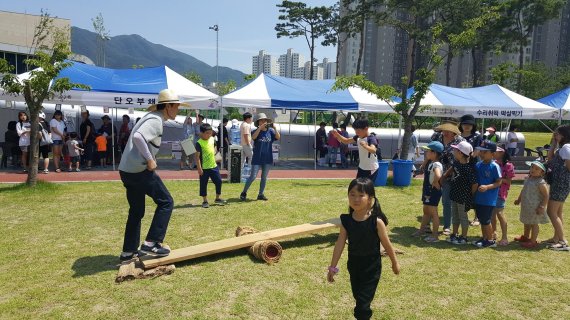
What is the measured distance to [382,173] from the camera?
37.8ft

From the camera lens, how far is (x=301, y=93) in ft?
48.7

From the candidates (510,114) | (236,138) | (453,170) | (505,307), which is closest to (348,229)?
(505,307)

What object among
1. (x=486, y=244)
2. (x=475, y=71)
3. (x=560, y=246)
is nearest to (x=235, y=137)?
(x=486, y=244)

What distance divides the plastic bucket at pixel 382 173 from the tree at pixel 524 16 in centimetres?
3367

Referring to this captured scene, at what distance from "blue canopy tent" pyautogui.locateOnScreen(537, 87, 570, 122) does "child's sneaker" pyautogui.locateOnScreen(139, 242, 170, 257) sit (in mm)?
15131

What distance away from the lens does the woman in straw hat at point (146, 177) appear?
484 cm

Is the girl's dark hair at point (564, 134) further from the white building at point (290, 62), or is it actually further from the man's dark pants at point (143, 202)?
the white building at point (290, 62)

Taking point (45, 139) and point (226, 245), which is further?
point (45, 139)

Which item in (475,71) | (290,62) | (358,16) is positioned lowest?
(475,71)

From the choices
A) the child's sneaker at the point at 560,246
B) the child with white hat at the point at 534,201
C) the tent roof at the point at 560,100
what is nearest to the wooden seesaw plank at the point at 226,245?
the child with white hat at the point at 534,201

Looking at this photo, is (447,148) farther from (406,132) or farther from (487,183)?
(406,132)

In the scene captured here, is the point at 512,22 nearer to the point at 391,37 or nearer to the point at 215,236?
the point at 215,236

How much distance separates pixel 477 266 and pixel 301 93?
1021cm

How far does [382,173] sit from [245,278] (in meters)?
7.33
